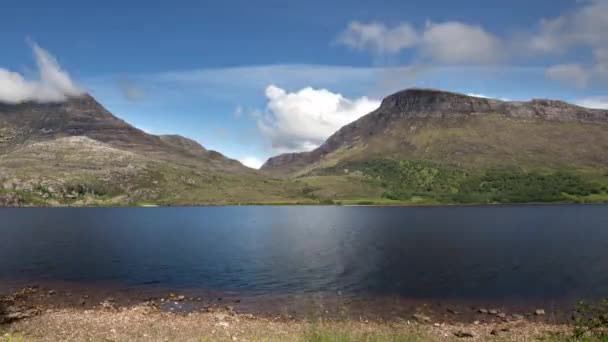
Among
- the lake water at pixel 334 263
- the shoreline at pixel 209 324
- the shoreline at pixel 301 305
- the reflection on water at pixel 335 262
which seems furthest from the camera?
the reflection on water at pixel 335 262

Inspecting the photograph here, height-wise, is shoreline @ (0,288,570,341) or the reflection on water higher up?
shoreline @ (0,288,570,341)

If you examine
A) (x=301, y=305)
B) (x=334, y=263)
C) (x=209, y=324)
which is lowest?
(x=334, y=263)

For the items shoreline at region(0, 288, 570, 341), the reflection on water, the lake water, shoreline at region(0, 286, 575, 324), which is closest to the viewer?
shoreline at region(0, 288, 570, 341)

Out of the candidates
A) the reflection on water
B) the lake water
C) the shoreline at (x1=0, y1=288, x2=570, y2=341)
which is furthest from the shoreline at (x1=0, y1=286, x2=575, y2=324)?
the reflection on water

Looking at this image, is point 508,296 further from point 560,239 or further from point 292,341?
point 560,239

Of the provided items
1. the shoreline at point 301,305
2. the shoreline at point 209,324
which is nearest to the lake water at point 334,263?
the shoreline at point 301,305

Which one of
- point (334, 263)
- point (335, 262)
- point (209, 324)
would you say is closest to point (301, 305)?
point (209, 324)

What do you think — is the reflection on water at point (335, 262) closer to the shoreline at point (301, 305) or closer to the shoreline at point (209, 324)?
the shoreline at point (301, 305)

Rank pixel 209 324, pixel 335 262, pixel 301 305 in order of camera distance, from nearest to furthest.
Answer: pixel 209 324 < pixel 301 305 < pixel 335 262

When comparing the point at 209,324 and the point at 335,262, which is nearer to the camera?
the point at 209,324

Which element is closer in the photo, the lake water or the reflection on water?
the lake water

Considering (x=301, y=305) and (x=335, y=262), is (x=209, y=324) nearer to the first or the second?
(x=301, y=305)

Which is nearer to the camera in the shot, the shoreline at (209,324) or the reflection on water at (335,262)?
the shoreline at (209,324)

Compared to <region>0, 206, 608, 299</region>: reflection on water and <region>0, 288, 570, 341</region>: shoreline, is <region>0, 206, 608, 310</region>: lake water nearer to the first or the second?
<region>0, 206, 608, 299</region>: reflection on water
